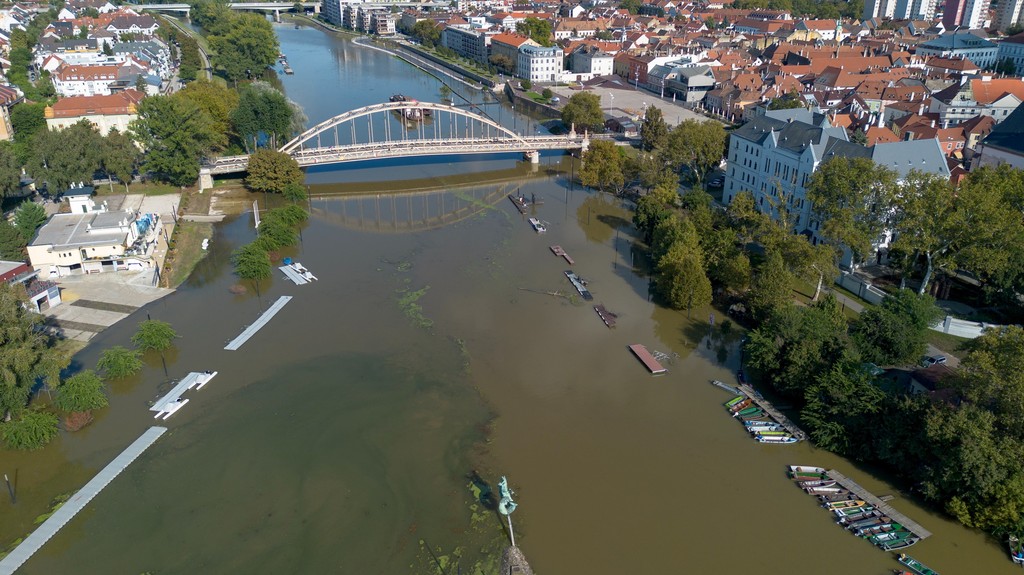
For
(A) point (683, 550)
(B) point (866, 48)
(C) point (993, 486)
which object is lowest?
(A) point (683, 550)

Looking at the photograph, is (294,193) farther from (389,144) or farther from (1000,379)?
(1000,379)

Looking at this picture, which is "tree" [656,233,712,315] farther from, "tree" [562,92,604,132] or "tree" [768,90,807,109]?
"tree" [768,90,807,109]

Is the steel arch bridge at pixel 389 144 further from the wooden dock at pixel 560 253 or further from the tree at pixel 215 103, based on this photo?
the wooden dock at pixel 560 253

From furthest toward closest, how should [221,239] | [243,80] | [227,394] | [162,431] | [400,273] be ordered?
[243,80], [221,239], [400,273], [227,394], [162,431]

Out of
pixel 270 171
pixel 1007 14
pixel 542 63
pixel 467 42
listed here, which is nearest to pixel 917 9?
pixel 1007 14

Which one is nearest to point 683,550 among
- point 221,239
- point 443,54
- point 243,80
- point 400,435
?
point 400,435

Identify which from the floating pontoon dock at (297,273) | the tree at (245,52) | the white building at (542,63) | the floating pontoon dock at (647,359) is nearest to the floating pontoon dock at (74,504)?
the floating pontoon dock at (297,273)

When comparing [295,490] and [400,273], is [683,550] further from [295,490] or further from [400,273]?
[400,273]
